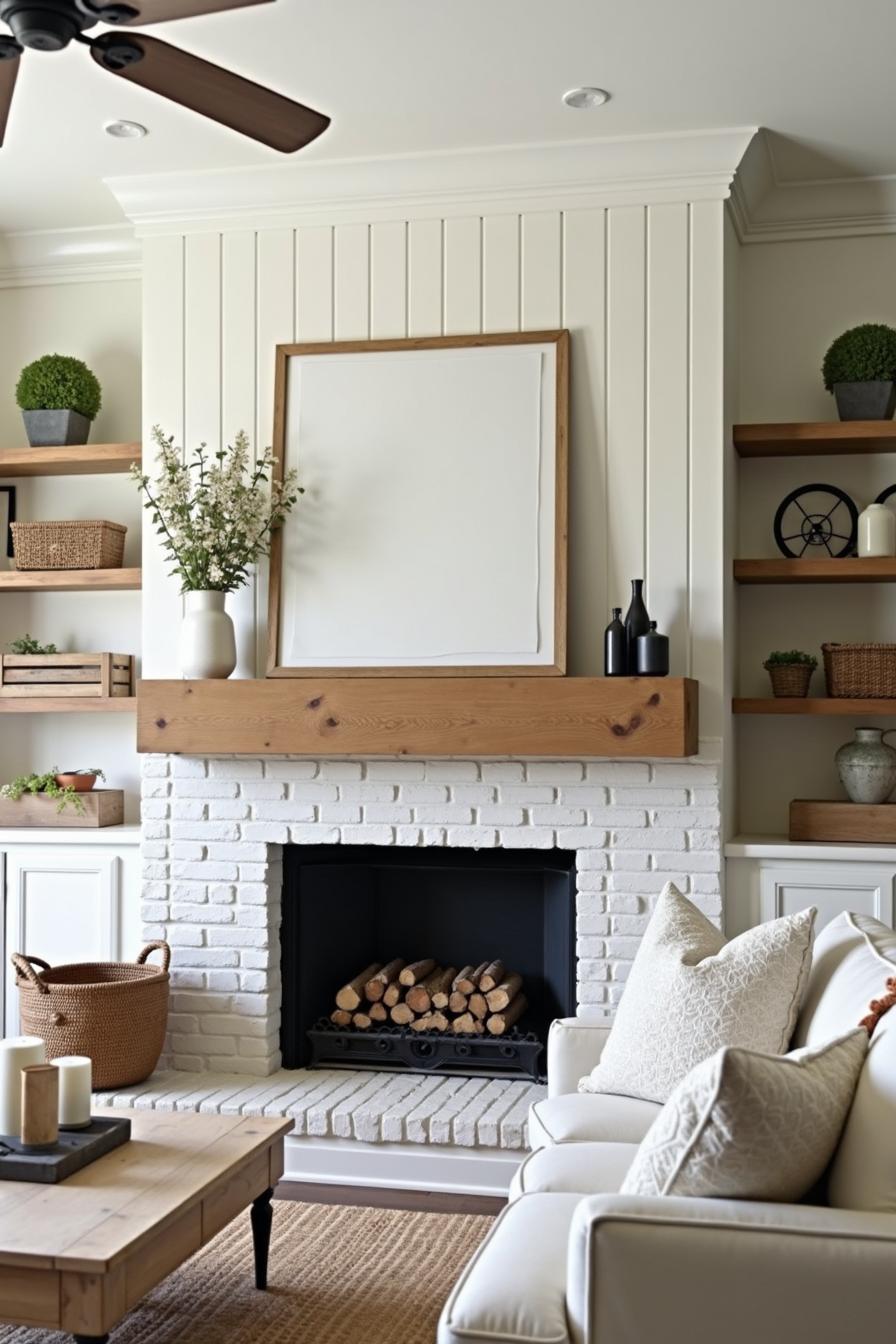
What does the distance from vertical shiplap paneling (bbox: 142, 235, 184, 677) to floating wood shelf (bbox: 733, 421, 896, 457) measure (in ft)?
5.43

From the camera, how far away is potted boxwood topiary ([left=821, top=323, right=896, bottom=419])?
4.02 metres

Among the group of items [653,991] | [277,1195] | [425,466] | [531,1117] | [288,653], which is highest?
[425,466]

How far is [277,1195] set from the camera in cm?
362

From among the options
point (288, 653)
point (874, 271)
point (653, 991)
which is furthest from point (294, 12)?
point (653, 991)

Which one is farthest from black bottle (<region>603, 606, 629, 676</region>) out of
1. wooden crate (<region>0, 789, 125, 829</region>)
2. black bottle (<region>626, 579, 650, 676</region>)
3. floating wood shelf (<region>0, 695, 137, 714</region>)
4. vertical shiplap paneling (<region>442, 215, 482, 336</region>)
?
wooden crate (<region>0, 789, 125, 829</region>)

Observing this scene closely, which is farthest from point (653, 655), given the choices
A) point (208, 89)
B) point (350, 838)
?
point (208, 89)

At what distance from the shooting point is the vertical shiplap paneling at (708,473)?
12.5 feet

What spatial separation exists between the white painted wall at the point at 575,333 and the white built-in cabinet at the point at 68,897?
0.59 metres

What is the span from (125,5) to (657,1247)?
1.86 metres

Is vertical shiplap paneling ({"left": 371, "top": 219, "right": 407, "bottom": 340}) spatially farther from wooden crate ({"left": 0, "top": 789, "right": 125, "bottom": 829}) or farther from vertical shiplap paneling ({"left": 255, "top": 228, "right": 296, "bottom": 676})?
wooden crate ({"left": 0, "top": 789, "right": 125, "bottom": 829})

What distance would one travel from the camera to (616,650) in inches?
146

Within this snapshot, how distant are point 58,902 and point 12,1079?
1624 millimetres

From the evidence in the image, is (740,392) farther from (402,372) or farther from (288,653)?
(288,653)

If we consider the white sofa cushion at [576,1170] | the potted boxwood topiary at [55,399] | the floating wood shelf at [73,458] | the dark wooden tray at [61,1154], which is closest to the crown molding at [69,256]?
the potted boxwood topiary at [55,399]
